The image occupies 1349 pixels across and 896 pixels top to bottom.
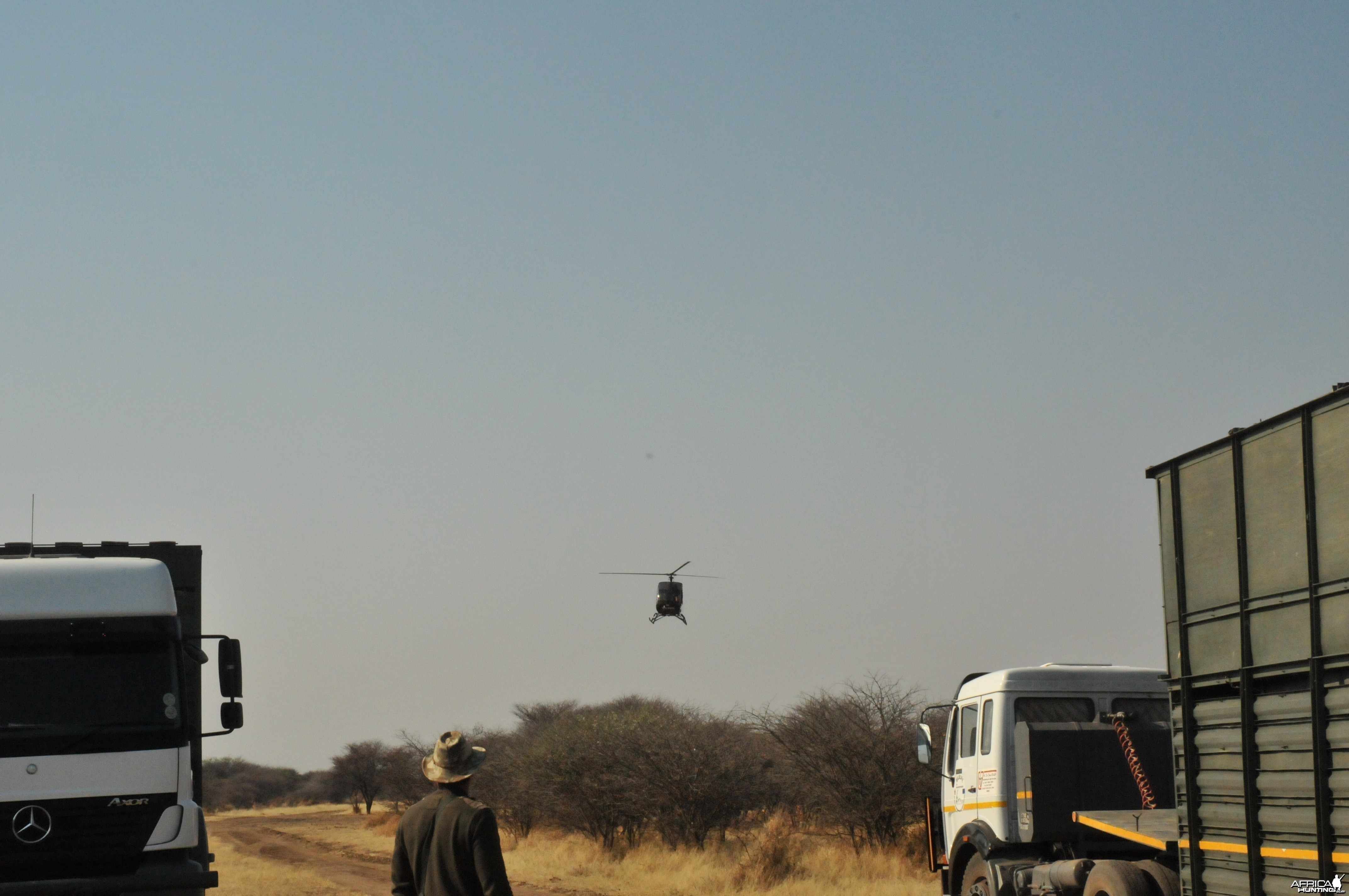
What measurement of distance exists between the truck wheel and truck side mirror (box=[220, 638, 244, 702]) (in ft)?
23.5

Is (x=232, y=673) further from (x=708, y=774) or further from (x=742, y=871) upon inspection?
Result: (x=708, y=774)

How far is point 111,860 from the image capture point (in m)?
11.4

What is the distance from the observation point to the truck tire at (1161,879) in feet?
34.2

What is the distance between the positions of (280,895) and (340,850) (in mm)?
16857

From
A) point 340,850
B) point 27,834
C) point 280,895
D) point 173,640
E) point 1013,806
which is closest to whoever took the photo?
point 27,834

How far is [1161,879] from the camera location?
10578mm

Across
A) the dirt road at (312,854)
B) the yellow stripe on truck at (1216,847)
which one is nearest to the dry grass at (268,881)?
the dirt road at (312,854)

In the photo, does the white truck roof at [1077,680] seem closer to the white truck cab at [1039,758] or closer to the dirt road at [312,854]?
the white truck cab at [1039,758]

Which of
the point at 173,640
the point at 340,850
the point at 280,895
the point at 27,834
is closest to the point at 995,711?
the point at 173,640

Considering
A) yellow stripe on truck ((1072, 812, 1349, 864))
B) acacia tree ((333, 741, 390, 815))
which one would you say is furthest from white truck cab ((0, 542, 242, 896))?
acacia tree ((333, 741, 390, 815))

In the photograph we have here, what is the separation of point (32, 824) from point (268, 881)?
1595 centimetres

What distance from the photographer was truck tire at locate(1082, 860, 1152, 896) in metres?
10.7

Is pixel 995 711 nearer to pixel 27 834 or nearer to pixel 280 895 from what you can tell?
pixel 27 834

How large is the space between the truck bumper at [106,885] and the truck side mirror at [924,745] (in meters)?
6.82
